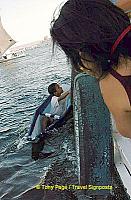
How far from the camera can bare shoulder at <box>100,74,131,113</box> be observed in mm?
1596

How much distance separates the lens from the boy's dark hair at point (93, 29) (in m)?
1.54

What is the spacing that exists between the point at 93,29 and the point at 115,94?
36 centimetres

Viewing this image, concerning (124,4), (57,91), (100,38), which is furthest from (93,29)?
(57,91)

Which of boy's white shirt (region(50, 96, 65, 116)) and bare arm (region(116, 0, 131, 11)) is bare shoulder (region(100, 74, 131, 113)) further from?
boy's white shirt (region(50, 96, 65, 116))

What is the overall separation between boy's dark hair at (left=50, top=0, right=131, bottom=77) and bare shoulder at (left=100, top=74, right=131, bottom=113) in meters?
0.07

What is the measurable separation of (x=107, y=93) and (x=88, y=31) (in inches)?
14.0

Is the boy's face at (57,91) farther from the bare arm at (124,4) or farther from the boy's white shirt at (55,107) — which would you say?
the bare arm at (124,4)

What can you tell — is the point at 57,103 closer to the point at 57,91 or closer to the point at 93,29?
the point at 57,91

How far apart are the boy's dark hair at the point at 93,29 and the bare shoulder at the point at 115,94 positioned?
0.07m

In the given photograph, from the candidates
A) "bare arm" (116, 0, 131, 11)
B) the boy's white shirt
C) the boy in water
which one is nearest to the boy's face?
the boy in water

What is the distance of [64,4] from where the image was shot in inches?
65.2

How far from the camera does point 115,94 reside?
5.29 ft

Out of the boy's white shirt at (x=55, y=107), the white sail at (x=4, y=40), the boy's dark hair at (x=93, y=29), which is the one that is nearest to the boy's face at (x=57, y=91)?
the boy's white shirt at (x=55, y=107)

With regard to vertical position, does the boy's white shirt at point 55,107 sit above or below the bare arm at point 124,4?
below
